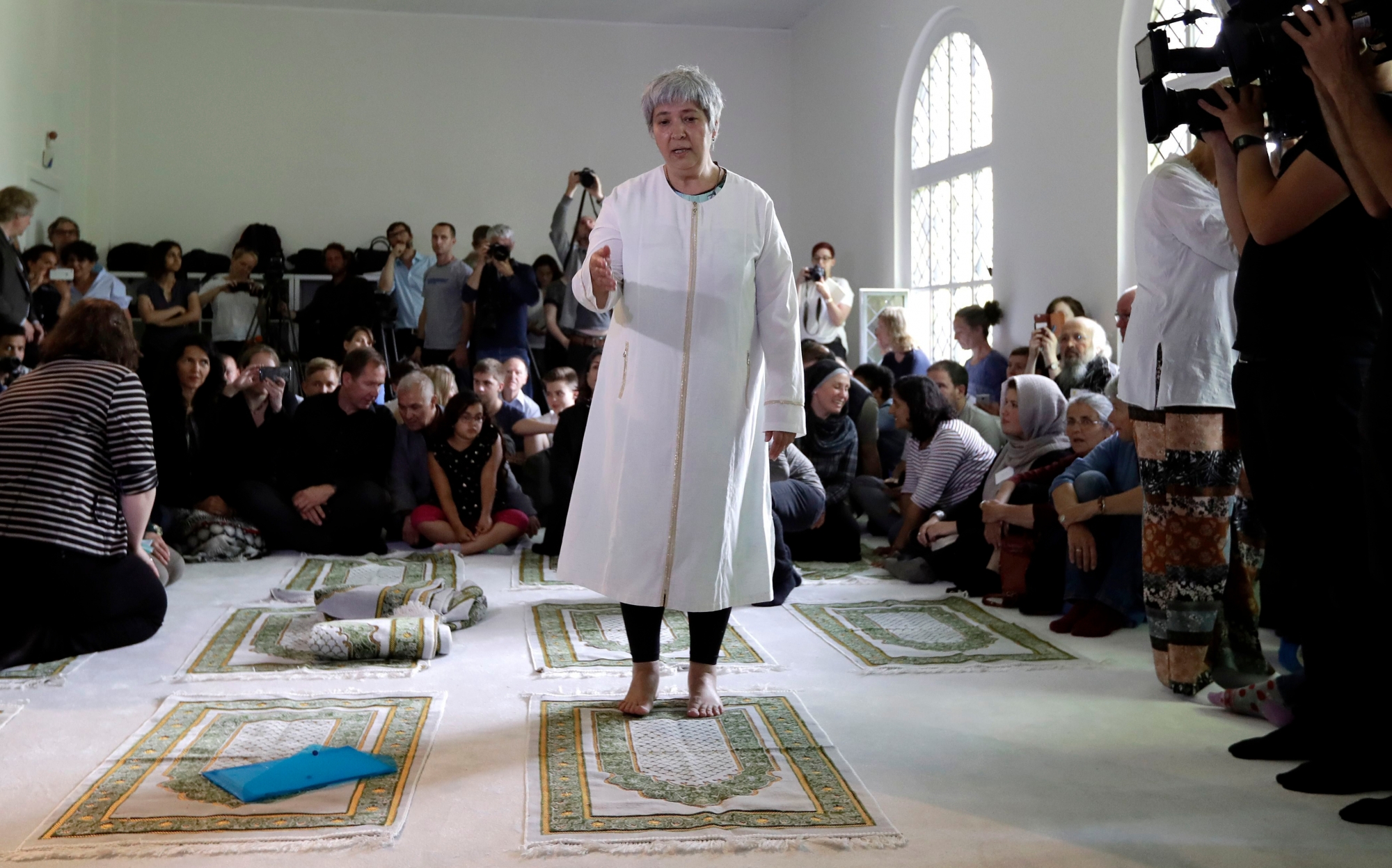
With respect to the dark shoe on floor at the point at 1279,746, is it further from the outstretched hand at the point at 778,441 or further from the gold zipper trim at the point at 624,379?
the gold zipper trim at the point at 624,379

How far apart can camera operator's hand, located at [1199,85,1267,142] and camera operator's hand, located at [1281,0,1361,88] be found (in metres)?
0.49

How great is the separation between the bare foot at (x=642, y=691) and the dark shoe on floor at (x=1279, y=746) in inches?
51.3

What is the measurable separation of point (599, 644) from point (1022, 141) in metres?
4.95

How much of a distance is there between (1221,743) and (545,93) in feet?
33.1

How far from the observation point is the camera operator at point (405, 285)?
973 cm

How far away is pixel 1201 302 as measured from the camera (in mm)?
3039

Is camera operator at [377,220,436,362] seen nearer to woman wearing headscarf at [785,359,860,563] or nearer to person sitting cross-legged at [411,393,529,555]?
person sitting cross-legged at [411,393,529,555]

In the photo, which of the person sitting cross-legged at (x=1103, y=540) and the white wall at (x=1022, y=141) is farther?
the white wall at (x=1022, y=141)

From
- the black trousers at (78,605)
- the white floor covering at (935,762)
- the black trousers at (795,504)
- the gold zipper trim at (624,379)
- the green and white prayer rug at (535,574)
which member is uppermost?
the gold zipper trim at (624,379)

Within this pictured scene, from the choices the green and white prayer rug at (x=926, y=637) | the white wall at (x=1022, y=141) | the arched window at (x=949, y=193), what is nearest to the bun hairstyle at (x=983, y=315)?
the white wall at (x=1022, y=141)

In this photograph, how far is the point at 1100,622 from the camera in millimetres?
3904

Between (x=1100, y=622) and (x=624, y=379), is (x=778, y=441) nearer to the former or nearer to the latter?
(x=624, y=379)

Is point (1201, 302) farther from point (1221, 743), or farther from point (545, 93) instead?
point (545, 93)

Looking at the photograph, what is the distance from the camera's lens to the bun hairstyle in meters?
7.63
